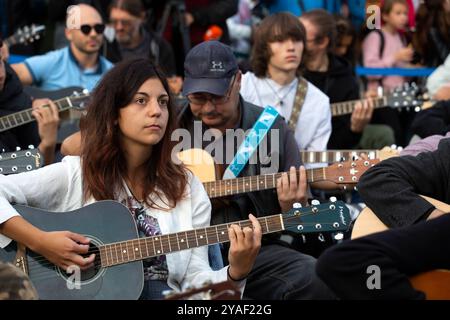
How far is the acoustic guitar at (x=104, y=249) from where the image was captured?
491 centimetres

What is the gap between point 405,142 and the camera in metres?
8.99

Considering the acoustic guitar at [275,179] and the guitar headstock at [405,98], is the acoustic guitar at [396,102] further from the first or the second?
the acoustic guitar at [275,179]

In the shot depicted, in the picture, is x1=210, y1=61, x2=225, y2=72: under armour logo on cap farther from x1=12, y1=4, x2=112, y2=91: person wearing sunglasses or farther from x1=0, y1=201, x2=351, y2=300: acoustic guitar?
x1=12, y1=4, x2=112, y2=91: person wearing sunglasses

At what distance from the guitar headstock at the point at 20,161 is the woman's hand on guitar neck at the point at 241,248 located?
1.40 m

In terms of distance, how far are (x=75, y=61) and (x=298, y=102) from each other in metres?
1.92

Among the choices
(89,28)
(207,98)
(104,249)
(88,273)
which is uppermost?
(89,28)

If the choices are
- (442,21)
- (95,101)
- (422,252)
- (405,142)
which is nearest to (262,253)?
(95,101)

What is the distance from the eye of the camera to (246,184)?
5.95m

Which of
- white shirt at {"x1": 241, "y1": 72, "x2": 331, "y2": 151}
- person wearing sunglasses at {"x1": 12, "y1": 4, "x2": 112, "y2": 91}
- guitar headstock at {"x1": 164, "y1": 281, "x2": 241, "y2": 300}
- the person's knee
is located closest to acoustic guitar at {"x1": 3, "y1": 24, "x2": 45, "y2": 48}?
person wearing sunglasses at {"x1": 12, "y1": 4, "x2": 112, "y2": 91}

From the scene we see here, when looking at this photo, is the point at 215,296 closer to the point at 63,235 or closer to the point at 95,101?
the point at 63,235

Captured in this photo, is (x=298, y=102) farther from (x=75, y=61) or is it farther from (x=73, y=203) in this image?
(x=73, y=203)

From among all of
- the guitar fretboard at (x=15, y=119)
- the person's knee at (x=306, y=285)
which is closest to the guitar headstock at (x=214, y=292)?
the person's knee at (x=306, y=285)

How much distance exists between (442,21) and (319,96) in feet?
8.33

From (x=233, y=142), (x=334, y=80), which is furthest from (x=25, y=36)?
(x=233, y=142)
